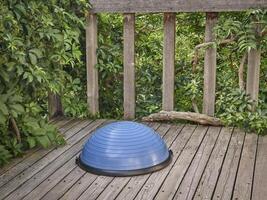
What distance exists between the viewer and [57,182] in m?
3.08

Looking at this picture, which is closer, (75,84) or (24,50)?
(24,50)

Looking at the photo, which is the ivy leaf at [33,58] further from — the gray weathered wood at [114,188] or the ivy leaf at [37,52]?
the gray weathered wood at [114,188]

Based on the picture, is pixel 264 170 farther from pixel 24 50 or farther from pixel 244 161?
pixel 24 50

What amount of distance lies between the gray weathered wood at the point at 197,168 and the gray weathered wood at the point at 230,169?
0.48 feet

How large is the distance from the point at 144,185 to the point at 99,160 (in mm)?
421

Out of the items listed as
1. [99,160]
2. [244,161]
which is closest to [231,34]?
[244,161]

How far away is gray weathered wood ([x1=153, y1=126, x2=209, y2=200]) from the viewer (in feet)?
9.49

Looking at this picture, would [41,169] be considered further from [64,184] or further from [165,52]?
[165,52]

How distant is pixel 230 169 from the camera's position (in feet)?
10.8

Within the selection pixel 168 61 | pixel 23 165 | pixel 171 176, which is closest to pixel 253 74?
pixel 168 61

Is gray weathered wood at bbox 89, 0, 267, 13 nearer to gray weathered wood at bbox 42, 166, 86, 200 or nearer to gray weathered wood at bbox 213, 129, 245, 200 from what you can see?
gray weathered wood at bbox 213, 129, 245, 200

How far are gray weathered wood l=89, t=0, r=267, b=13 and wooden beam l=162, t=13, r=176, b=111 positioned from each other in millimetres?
130

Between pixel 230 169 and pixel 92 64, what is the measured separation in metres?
2.07

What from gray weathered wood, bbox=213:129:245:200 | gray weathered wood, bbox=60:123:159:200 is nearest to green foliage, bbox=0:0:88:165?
gray weathered wood, bbox=60:123:159:200
